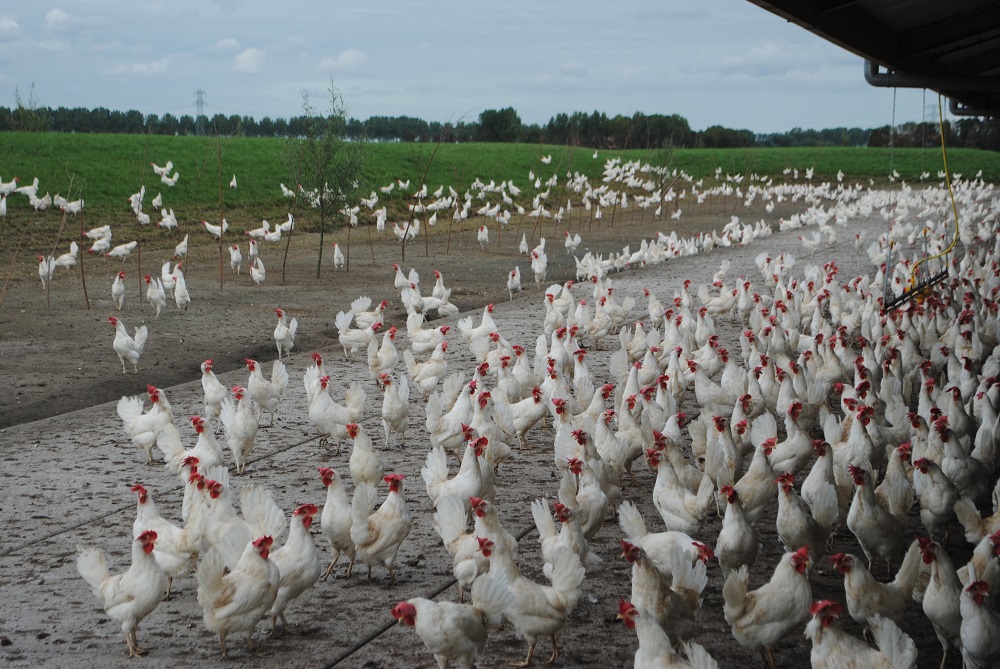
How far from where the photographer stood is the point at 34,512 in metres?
7.17

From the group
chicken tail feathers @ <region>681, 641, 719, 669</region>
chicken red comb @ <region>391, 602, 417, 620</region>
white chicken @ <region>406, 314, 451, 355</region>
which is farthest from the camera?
white chicken @ <region>406, 314, 451, 355</region>

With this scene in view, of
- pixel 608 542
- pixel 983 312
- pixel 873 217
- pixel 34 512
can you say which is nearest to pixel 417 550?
pixel 608 542

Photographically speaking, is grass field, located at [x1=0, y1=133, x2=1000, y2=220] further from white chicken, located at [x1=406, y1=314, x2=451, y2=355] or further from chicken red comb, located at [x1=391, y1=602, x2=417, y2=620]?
chicken red comb, located at [x1=391, y1=602, x2=417, y2=620]

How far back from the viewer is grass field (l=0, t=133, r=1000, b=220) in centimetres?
3178

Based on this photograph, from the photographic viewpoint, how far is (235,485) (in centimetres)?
780

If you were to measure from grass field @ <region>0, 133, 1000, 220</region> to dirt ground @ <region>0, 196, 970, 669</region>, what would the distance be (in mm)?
5107

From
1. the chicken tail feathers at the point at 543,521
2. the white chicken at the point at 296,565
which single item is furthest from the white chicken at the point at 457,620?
the white chicken at the point at 296,565

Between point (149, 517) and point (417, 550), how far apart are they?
188cm

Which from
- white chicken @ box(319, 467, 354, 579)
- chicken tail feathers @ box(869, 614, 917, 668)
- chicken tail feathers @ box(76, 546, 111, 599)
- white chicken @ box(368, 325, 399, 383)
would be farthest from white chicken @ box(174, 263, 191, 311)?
chicken tail feathers @ box(869, 614, 917, 668)

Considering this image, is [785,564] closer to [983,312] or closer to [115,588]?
[115,588]

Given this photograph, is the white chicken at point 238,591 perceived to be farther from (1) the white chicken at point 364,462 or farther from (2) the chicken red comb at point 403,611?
(1) the white chicken at point 364,462

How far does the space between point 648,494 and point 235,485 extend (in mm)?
3646

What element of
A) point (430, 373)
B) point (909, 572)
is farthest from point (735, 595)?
point (430, 373)

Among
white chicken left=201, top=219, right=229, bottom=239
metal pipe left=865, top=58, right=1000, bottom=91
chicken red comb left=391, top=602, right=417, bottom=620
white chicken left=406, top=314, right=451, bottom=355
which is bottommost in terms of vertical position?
chicken red comb left=391, top=602, right=417, bottom=620
